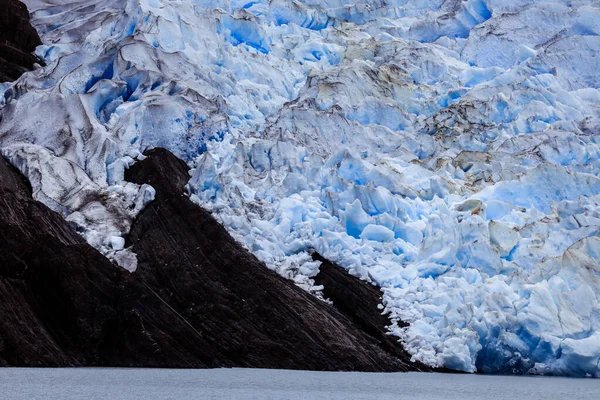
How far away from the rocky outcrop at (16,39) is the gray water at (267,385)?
12903 mm

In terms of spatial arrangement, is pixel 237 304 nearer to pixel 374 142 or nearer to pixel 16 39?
pixel 374 142

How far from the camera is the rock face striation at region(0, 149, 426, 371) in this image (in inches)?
762

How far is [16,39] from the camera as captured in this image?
96.6ft

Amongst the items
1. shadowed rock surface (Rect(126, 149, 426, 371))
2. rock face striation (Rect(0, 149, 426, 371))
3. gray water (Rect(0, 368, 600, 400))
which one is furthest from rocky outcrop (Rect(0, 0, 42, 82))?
gray water (Rect(0, 368, 600, 400))

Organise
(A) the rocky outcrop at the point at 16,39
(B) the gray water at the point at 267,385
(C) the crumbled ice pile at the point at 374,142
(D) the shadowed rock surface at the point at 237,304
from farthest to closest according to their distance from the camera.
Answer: (A) the rocky outcrop at the point at 16,39
(C) the crumbled ice pile at the point at 374,142
(D) the shadowed rock surface at the point at 237,304
(B) the gray water at the point at 267,385

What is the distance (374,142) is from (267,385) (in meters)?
11.0

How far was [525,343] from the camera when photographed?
2078 cm

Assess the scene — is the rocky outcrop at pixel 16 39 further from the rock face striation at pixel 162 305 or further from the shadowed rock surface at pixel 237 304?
the shadowed rock surface at pixel 237 304

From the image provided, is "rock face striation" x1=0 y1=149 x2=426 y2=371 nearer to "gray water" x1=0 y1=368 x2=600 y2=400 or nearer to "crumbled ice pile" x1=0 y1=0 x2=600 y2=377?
"gray water" x1=0 y1=368 x2=600 y2=400

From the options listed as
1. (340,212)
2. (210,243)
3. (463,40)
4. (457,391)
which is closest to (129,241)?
(210,243)

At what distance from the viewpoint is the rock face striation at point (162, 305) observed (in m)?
19.3

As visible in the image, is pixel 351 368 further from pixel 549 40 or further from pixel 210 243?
pixel 549 40

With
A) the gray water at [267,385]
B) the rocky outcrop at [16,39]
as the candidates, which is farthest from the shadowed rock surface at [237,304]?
the rocky outcrop at [16,39]

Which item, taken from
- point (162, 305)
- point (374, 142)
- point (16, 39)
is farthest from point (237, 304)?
point (16, 39)
